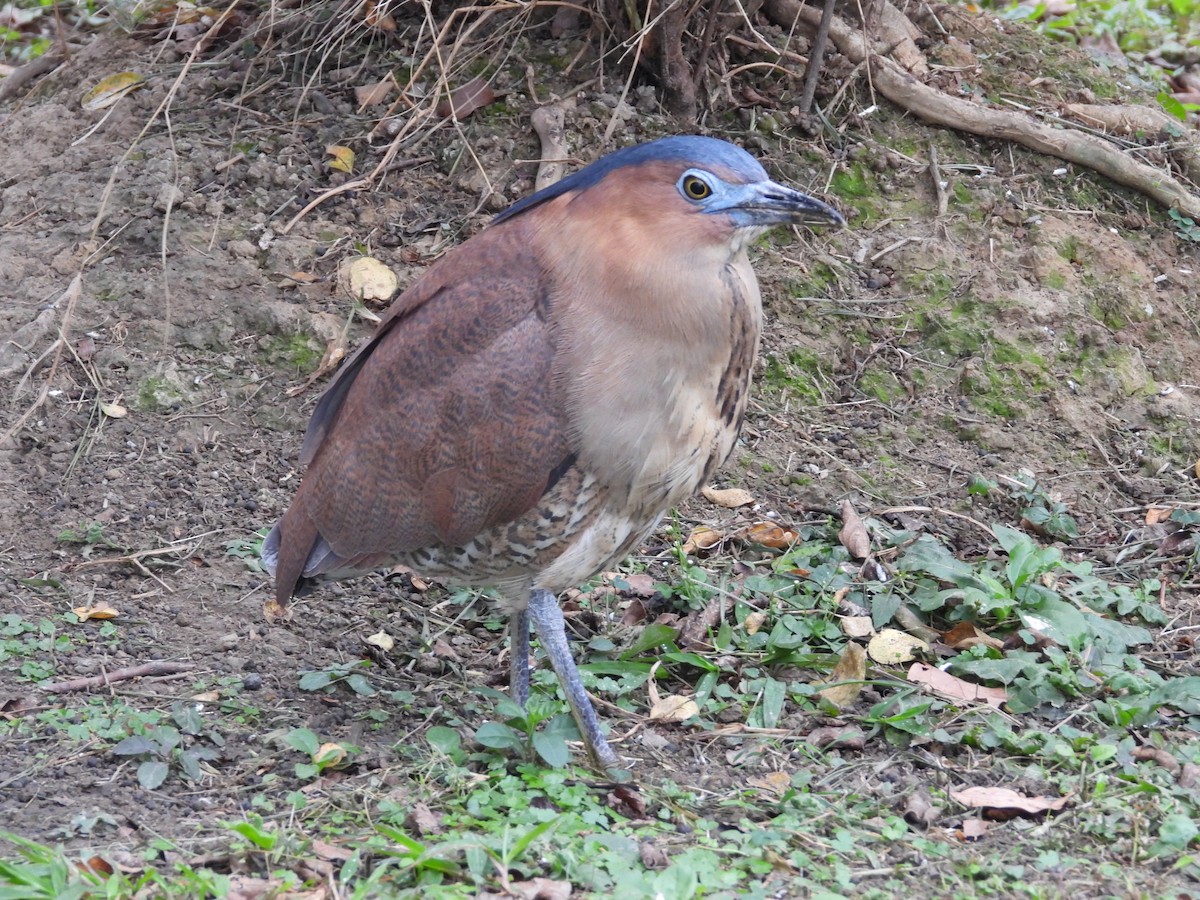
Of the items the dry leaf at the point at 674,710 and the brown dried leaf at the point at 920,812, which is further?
the dry leaf at the point at 674,710

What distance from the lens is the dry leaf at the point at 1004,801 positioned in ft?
12.1

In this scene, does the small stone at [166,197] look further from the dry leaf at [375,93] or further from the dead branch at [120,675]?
the dead branch at [120,675]

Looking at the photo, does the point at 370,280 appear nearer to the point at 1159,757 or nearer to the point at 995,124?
the point at 995,124

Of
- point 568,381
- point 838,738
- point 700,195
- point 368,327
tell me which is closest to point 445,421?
point 568,381

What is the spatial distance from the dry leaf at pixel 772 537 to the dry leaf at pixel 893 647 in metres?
0.70

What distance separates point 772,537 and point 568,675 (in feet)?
4.77

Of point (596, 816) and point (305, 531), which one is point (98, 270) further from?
point (596, 816)

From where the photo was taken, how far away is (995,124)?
6387 millimetres

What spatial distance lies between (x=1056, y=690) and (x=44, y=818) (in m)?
3.01

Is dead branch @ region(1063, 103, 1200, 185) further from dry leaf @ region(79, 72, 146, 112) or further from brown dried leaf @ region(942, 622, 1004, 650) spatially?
dry leaf @ region(79, 72, 146, 112)

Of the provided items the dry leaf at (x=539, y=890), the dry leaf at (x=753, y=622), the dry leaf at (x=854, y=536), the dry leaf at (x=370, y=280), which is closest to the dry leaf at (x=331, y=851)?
the dry leaf at (x=539, y=890)

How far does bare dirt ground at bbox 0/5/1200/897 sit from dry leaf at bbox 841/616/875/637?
736 mm

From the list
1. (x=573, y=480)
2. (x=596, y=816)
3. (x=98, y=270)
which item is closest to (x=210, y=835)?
(x=596, y=816)

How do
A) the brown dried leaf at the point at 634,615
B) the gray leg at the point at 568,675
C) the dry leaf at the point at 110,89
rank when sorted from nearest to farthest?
the gray leg at the point at 568,675 < the brown dried leaf at the point at 634,615 < the dry leaf at the point at 110,89
